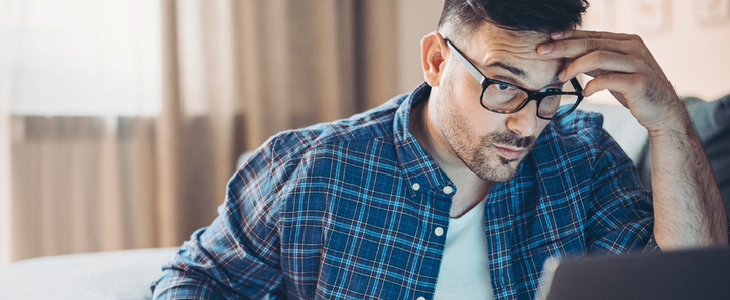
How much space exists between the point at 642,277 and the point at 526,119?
1.71 feet

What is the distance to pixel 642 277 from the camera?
1.45 ft

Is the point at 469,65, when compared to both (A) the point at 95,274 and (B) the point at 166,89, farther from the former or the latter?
(B) the point at 166,89

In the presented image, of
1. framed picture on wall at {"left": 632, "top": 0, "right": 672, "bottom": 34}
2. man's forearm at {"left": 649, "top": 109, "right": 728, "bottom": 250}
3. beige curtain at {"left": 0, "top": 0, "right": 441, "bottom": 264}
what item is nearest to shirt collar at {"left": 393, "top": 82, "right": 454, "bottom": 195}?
man's forearm at {"left": 649, "top": 109, "right": 728, "bottom": 250}

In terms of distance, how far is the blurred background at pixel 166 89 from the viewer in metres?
2.12

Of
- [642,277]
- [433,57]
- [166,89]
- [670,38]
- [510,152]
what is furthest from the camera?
[670,38]

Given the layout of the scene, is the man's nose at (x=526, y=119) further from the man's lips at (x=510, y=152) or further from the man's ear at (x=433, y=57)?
the man's ear at (x=433, y=57)

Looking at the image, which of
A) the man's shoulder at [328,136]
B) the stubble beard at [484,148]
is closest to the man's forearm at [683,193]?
the stubble beard at [484,148]

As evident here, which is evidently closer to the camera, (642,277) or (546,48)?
(642,277)

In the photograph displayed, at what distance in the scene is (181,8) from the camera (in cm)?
233

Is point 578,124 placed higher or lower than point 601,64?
lower

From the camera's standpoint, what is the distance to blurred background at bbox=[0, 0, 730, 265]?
2.12 metres

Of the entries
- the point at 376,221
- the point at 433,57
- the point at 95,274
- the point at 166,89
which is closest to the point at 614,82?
the point at 433,57

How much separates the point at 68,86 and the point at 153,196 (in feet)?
1.81

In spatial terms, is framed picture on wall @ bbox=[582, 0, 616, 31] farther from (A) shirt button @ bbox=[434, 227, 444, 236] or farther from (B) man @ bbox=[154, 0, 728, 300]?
(A) shirt button @ bbox=[434, 227, 444, 236]
